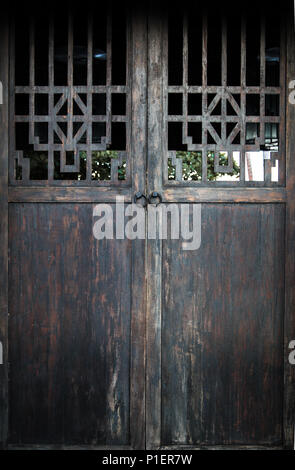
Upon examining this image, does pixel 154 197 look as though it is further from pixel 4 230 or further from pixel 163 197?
pixel 4 230

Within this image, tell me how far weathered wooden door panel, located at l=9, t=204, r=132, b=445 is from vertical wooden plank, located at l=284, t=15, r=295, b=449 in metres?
0.94

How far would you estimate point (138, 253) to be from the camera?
2.80 m

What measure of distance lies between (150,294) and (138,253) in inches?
9.9

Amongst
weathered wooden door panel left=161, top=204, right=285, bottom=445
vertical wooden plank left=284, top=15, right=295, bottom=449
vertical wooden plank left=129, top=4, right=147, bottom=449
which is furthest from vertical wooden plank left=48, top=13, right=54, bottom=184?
vertical wooden plank left=284, top=15, right=295, bottom=449

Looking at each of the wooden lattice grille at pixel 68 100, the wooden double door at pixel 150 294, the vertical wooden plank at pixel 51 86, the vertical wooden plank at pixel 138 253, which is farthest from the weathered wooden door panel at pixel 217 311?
the vertical wooden plank at pixel 51 86

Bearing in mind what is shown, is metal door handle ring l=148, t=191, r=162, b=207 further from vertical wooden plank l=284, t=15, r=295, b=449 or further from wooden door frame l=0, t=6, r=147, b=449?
vertical wooden plank l=284, t=15, r=295, b=449

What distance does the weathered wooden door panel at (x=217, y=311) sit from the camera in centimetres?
282

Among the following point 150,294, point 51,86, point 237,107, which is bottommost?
point 150,294

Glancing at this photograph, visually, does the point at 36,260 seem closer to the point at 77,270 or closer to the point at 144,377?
the point at 77,270

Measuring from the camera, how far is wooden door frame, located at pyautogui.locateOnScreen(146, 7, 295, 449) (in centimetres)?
279

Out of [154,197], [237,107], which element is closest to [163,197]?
[154,197]

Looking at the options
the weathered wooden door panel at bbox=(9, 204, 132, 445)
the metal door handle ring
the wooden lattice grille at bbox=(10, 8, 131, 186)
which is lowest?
the weathered wooden door panel at bbox=(9, 204, 132, 445)

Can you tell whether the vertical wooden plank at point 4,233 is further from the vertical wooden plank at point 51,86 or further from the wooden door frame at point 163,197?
the wooden door frame at point 163,197

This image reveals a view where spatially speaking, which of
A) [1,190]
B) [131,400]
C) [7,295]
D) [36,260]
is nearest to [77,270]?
[36,260]
